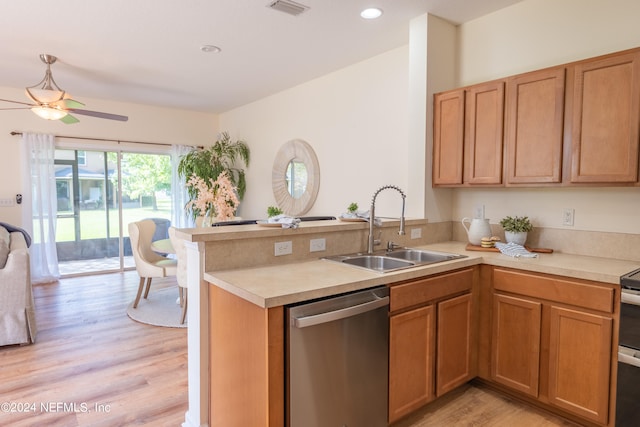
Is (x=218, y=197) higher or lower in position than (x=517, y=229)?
higher

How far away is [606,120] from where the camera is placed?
2223 millimetres

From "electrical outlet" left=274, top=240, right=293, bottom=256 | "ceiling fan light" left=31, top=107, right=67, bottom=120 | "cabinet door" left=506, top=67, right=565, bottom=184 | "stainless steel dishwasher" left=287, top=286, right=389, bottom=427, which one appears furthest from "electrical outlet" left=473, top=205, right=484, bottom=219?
"ceiling fan light" left=31, top=107, right=67, bottom=120

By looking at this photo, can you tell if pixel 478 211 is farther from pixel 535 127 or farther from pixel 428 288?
pixel 428 288

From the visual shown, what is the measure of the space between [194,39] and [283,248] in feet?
7.38

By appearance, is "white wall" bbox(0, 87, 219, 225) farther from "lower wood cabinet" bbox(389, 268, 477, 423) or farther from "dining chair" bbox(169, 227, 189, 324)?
"lower wood cabinet" bbox(389, 268, 477, 423)

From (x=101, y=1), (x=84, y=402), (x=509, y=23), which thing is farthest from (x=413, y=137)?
(x=84, y=402)

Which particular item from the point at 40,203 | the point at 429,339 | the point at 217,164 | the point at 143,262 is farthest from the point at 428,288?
the point at 40,203

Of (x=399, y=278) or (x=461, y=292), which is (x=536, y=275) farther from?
(x=399, y=278)

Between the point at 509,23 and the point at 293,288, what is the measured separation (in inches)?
104

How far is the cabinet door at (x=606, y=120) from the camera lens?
2.13 meters

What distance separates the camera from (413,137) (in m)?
3.18

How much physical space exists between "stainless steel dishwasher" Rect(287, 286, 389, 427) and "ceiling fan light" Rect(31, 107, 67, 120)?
3381 mm

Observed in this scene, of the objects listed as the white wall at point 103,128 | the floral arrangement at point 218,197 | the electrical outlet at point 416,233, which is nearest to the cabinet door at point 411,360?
the electrical outlet at point 416,233

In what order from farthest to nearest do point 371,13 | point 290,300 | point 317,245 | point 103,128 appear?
point 103,128 < point 371,13 < point 317,245 < point 290,300
